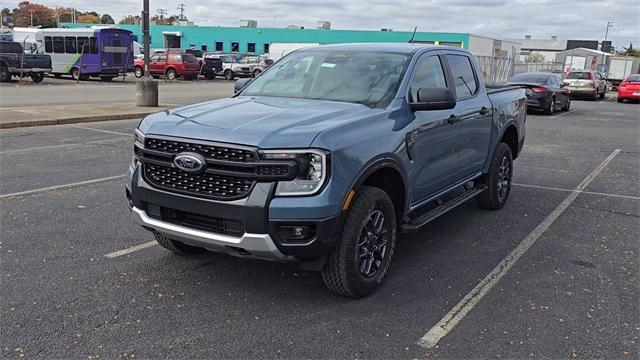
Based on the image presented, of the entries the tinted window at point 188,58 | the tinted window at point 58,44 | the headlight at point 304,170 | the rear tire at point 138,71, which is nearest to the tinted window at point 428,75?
Answer: the headlight at point 304,170

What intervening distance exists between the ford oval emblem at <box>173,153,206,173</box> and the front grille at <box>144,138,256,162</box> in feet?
0.15

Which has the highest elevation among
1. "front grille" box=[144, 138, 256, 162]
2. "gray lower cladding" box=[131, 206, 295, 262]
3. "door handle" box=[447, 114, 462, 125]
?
"door handle" box=[447, 114, 462, 125]

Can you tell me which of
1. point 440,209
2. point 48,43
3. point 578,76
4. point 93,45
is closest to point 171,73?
point 93,45

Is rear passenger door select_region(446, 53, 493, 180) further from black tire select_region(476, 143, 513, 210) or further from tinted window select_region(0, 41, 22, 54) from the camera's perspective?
tinted window select_region(0, 41, 22, 54)

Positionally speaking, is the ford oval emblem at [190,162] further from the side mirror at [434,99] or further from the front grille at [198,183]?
the side mirror at [434,99]

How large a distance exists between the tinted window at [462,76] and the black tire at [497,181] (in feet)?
3.20

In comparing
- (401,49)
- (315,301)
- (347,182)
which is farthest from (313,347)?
(401,49)

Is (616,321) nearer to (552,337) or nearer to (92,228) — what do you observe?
(552,337)

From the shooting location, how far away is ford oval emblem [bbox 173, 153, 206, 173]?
3.78 meters

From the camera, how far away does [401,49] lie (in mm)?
5297

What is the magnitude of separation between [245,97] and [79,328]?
2420 millimetres

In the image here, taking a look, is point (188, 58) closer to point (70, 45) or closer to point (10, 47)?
point (70, 45)

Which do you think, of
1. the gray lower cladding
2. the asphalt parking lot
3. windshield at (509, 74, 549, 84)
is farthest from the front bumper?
windshield at (509, 74, 549, 84)

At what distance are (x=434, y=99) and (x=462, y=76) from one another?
1.66 metres
